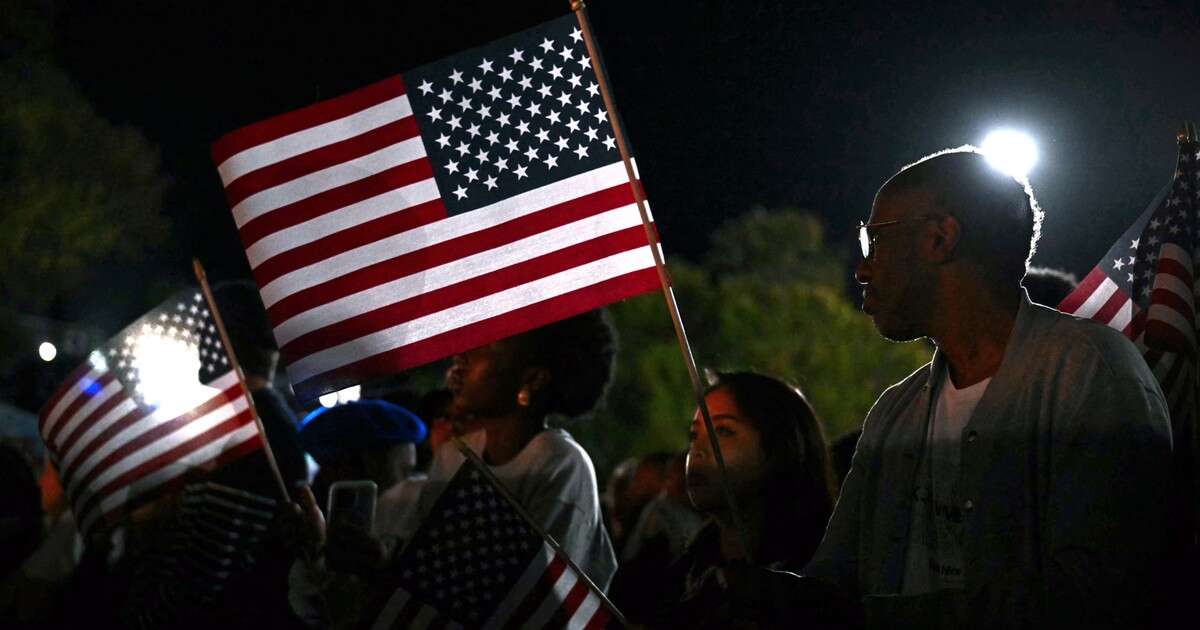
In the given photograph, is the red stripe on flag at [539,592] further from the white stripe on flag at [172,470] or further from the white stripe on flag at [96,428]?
the white stripe on flag at [96,428]

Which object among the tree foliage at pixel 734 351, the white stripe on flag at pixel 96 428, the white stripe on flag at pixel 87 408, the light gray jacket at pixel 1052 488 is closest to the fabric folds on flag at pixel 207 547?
the white stripe on flag at pixel 96 428

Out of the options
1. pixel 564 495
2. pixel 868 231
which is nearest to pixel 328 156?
pixel 564 495

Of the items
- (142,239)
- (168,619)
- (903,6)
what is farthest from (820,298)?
(168,619)

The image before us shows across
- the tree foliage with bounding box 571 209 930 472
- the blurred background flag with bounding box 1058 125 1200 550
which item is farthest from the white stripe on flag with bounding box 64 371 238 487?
the tree foliage with bounding box 571 209 930 472

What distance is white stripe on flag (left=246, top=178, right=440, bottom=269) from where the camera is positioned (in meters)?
4.72

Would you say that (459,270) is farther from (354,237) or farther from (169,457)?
(169,457)

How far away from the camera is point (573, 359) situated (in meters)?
5.49

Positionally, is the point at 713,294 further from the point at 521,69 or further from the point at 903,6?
the point at 521,69

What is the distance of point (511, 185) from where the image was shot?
4.63 meters

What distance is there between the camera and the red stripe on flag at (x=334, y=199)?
473cm

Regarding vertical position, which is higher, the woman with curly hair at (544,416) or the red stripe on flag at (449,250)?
the red stripe on flag at (449,250)

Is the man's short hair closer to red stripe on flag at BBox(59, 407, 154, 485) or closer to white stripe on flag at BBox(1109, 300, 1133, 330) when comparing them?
white stripe on flag at BBox(1109, 300, 1133, 330)

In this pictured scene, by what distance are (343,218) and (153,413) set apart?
2.29 meters

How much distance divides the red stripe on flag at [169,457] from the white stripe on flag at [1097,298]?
3.35 metres
